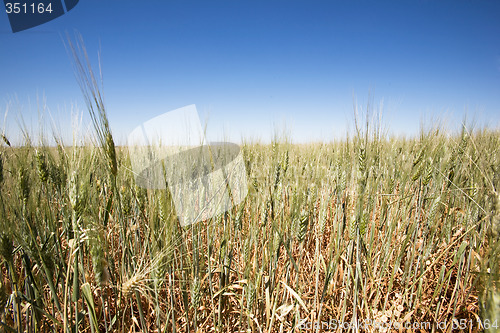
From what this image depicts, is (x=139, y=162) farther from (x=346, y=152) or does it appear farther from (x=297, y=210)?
(x=346, y=152)

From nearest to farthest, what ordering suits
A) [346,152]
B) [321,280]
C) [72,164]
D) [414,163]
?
[72,164], [321,280], [414,163], [346,152]

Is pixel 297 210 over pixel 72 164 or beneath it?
beneath

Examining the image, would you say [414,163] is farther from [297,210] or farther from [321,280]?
[297,210]

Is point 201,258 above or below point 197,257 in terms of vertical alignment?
below

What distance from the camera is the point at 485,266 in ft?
2.49

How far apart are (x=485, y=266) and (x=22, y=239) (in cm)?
163

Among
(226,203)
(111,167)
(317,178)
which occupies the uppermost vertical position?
(111,167)

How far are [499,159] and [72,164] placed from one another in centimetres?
217

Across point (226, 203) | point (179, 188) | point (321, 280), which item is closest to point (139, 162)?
point (179, 188)

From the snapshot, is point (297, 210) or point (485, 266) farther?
point (297, 210)

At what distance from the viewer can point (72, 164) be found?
35.3 inches

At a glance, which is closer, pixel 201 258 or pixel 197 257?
pixel 197 257

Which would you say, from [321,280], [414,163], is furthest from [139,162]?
[414,163]

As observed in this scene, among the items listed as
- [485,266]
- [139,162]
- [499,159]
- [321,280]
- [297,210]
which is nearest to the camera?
[485,266]
